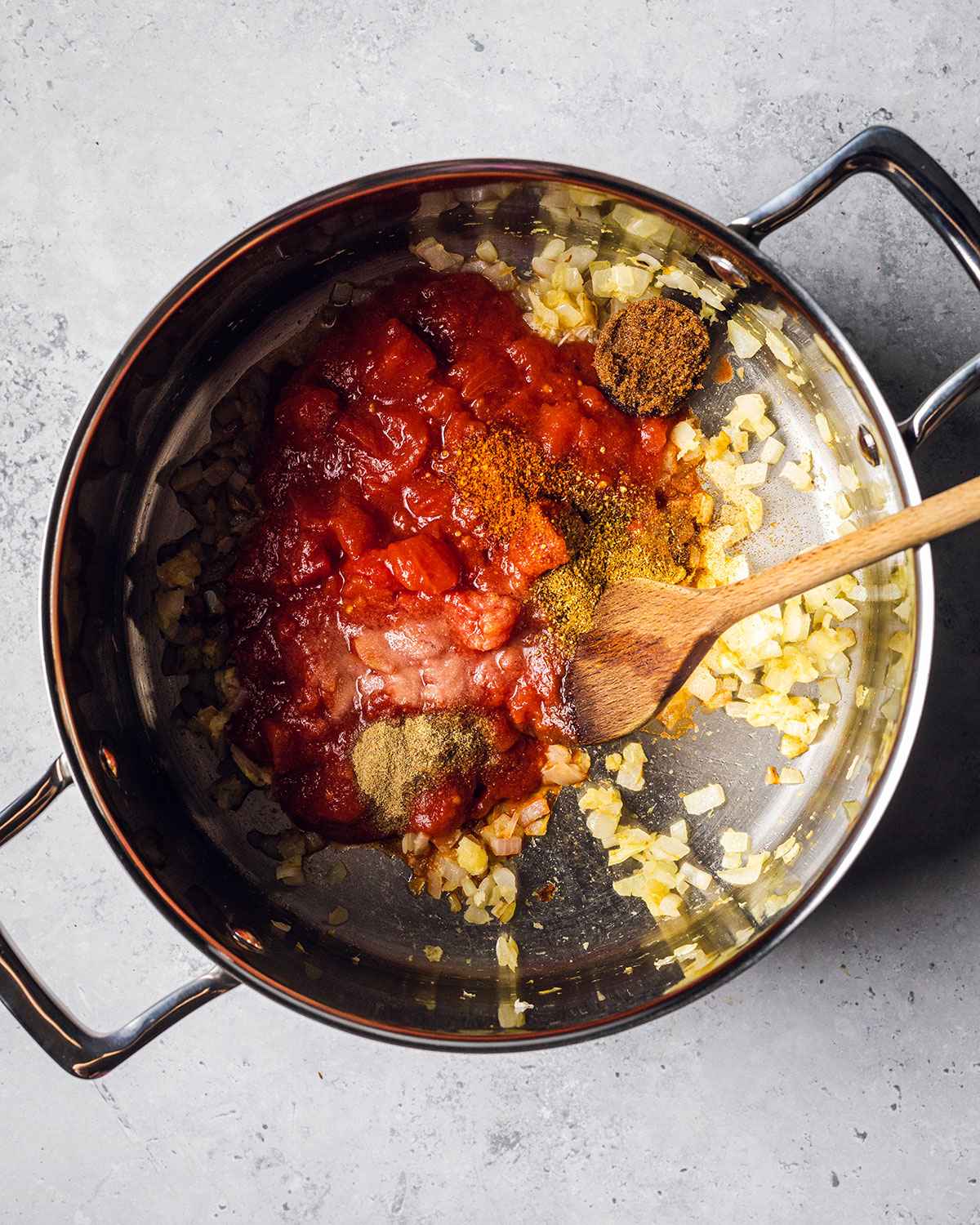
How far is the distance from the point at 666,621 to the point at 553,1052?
2.86 feet

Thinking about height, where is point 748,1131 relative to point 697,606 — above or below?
below

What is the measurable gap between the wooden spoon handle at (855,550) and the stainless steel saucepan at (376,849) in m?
0.18

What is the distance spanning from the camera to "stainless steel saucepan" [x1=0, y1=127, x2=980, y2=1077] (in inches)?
59.7

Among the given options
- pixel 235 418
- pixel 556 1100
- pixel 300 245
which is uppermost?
pixel 300 245

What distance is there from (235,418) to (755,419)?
1.01 metres

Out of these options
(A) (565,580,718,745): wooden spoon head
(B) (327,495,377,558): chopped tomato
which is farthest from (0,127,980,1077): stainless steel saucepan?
(B) (327,495,377,558): chopped tomato

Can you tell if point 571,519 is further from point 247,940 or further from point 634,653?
point 247,940

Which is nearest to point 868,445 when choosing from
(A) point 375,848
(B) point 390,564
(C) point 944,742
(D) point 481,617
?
(C) point 944,742

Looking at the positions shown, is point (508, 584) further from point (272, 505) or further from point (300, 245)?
point (300, 245)

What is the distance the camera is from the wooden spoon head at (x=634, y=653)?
5.27ft

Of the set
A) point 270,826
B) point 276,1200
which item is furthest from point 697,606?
point 276,1200

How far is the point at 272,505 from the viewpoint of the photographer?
1.80 m

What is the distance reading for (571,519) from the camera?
175 centimetres

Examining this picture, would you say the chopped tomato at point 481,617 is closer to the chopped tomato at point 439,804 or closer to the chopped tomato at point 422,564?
the chopped tomato at point 422,564
